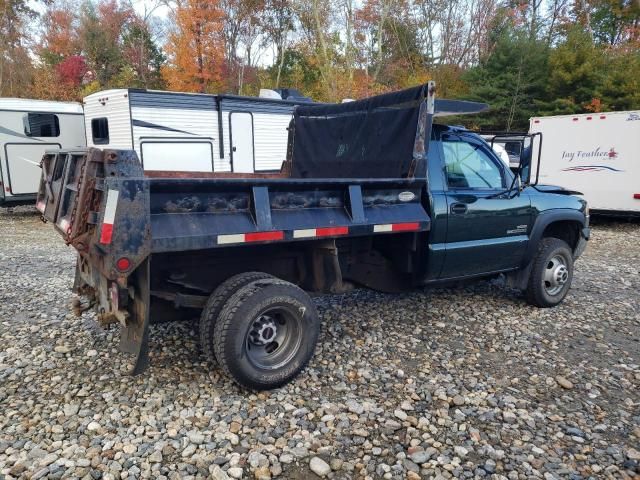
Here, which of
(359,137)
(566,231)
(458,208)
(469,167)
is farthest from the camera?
(566,231)

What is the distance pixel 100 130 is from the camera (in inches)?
448

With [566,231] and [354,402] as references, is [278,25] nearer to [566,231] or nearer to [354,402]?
[566,231]

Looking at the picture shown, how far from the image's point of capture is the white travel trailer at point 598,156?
1132 centimetres

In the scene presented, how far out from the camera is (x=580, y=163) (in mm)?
12172

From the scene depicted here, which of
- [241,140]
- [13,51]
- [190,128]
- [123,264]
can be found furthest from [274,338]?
[13,51]

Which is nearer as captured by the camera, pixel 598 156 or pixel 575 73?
pixel 598 156

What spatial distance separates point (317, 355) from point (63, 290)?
363 cm

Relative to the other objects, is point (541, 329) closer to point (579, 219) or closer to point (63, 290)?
point (579, 219)

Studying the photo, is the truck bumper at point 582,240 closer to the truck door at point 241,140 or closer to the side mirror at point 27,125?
the truck door at point 241,140

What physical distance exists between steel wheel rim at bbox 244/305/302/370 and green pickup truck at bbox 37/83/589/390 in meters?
0.01

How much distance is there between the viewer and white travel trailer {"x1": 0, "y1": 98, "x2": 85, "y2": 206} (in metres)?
12.1

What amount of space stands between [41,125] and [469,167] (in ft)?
37.9

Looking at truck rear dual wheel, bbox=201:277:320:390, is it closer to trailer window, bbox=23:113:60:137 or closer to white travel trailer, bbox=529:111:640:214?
white travel trailer, bbox=529:111:640:214

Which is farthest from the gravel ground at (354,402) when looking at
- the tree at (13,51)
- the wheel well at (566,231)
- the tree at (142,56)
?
the tree at (13,51)
